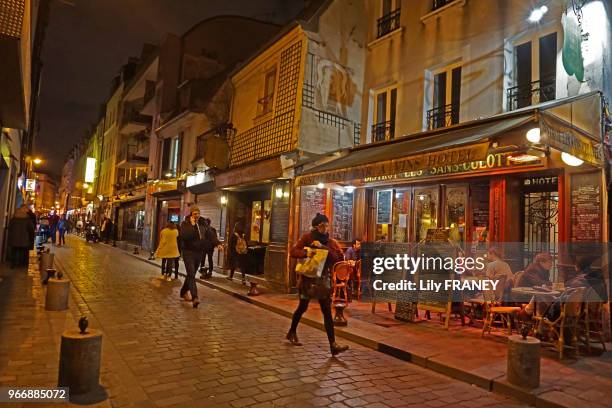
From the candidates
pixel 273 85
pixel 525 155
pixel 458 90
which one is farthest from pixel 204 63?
pixel 525 155

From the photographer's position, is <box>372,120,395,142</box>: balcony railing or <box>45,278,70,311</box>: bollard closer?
<box>45,278,70,311</box>: bollard

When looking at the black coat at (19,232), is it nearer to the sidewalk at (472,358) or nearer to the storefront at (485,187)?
the storefront at (485,187)

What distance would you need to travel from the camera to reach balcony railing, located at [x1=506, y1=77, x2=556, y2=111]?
786 centimetres

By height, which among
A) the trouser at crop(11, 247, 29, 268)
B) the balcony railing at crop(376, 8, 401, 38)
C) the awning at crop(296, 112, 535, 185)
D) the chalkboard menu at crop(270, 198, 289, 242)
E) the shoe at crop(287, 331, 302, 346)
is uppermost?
the balcony railing at crop(376, 8, 401, 38)

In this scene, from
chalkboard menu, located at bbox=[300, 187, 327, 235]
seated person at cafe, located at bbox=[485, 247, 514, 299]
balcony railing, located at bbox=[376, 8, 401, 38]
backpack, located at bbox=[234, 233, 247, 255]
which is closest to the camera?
seated person at cafe, located at bbox=[485, 247, 514, 299]

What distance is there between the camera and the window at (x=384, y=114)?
11312 mm

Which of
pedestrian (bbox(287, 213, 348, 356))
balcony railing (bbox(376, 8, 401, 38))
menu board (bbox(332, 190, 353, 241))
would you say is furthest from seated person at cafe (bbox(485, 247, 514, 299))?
balcony railing (bbox(376, 8, 401, 38))

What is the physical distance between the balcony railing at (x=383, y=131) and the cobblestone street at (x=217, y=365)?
5.87 metres

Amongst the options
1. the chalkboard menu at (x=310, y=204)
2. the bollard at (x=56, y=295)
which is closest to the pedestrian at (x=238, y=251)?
the chalkboard menu at (x=310, y=204)

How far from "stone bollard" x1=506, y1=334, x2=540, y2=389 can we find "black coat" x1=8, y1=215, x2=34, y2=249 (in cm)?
1403

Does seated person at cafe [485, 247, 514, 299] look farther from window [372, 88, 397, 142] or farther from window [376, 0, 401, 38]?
window [376, 0, 401, 38]

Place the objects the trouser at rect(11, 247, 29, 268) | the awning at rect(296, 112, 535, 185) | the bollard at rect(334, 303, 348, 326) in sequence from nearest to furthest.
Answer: the awning at rect(296, 112, 535, 185) → the bollard at rect(334, 303, 348, 326) → the trouser at rect(11, 247, 29, 268)

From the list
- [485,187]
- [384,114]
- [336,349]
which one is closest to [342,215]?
[384,114]

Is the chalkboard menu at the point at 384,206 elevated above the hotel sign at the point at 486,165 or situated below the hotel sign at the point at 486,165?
below
